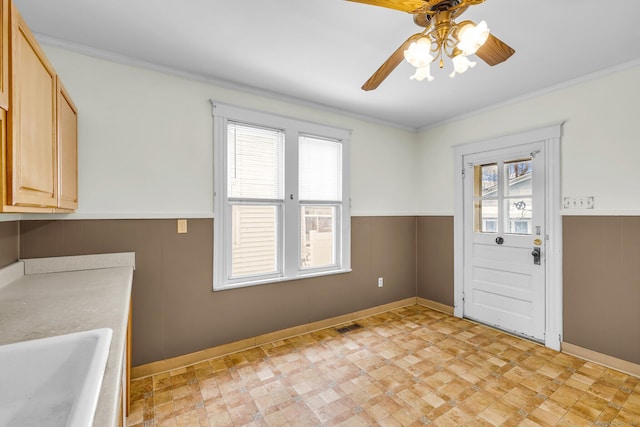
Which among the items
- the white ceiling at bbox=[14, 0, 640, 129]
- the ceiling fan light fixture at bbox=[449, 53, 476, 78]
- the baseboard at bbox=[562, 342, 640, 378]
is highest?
the white ceiling at bbox=[14, 0, 640, 129]

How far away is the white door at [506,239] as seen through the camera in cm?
290

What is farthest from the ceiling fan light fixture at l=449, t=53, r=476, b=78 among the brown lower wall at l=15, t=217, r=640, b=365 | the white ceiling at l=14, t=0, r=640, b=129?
the brown lower wall at l=15, t=217, r=640, b=365

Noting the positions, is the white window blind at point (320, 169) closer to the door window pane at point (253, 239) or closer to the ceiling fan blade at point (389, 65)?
the door window pane at point (253, 239)

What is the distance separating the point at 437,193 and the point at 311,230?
1809 mm

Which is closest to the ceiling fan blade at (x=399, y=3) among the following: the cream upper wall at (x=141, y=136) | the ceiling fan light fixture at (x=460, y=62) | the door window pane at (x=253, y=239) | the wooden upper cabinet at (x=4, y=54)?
the ceiling fan light fixture at (x=460, y=62)

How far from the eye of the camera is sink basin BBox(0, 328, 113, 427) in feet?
2.59

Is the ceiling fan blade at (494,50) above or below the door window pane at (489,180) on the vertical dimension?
above

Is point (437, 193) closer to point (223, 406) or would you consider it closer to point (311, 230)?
point (311, 230)

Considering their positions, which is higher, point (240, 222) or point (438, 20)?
point (438, 20)

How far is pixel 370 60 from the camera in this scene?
2.30 m

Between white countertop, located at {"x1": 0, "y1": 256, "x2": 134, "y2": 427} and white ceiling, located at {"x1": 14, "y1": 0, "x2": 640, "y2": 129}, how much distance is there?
1614 millimetres

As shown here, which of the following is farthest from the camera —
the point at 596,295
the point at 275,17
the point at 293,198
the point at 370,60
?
the point at 293,198

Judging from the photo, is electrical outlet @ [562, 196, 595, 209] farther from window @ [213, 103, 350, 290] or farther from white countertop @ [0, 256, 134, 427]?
white countertop @ [0, 256, 134, 427]

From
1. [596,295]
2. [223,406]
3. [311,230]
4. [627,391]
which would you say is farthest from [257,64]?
[627,391]
